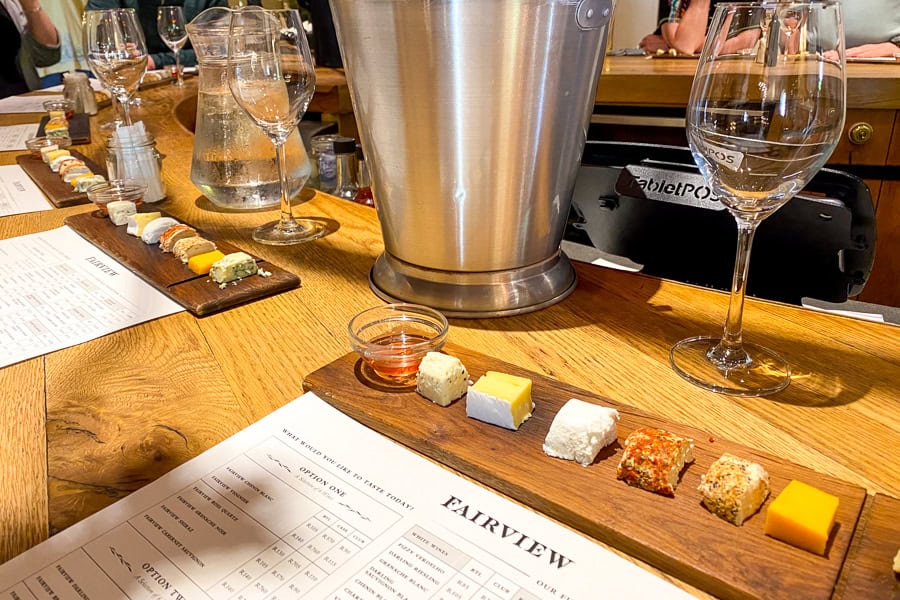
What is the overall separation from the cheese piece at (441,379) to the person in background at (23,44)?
379 centimetres

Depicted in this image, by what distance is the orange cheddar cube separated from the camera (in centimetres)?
67

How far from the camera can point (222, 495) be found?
372mm

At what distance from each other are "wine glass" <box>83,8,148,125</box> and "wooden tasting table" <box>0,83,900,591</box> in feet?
2.12

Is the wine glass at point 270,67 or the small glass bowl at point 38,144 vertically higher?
the wine glass at point 270,67

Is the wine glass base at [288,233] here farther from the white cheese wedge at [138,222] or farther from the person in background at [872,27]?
the person in background at [872,27]

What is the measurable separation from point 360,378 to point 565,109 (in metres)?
0.27

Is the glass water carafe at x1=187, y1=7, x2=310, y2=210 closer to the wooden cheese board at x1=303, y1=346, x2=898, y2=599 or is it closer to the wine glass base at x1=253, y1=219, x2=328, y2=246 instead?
the wine glass base at x1=253, y1=219, x2=328, y2=246

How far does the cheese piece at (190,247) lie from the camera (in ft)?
2.27

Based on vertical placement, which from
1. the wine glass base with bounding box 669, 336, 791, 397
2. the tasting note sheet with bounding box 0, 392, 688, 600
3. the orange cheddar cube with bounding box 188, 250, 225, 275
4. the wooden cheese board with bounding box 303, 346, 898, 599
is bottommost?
the tasting note sheet with bounding box 0, 392, 688, 600

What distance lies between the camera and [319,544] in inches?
13.2

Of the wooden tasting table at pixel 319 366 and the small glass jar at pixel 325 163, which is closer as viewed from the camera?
the wooden tasting table at pixel 319 366

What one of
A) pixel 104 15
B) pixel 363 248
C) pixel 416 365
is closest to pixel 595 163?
pixel 363 248

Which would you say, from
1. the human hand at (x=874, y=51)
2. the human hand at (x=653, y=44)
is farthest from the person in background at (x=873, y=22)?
the human hand at (x=653, y=44)

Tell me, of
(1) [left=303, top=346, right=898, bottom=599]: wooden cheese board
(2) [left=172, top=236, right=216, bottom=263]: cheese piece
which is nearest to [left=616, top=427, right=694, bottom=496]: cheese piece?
(1) [left=303, top=346, right=898, bottom=599]: wooden cheese board
